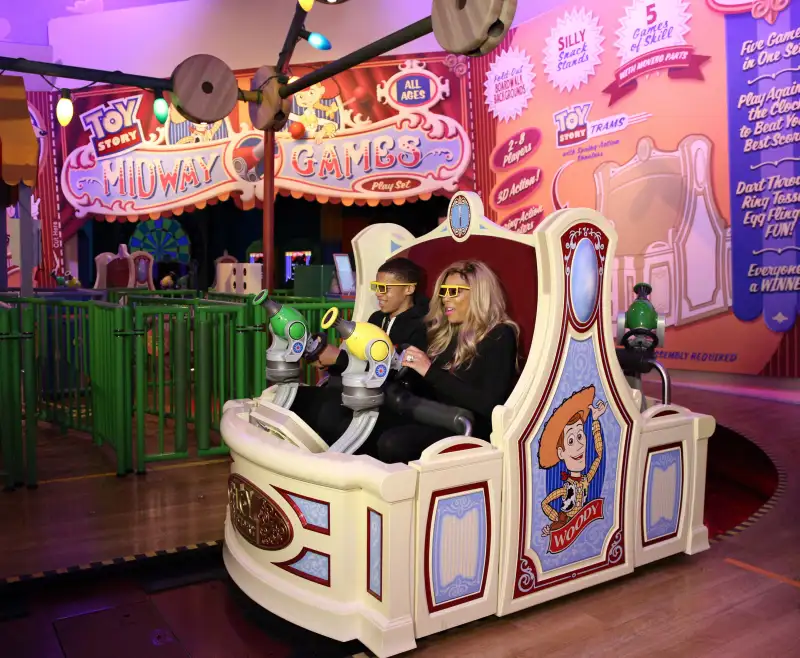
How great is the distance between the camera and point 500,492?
226 cm

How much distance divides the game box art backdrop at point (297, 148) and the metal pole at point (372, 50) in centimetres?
420

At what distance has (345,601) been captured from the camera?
2.16 m

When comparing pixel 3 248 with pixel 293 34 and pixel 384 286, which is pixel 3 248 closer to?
pixel 293 34

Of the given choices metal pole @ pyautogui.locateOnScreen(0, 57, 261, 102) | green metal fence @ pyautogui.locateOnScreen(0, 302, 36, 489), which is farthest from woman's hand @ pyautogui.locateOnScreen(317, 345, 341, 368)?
metal pole @ pyautogui.locateOnScreen(0, 57, 261, 102)

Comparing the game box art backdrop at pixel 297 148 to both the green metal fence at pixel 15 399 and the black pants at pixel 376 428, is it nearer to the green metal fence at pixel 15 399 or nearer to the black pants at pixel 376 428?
the green metal fence at pixel 15 399

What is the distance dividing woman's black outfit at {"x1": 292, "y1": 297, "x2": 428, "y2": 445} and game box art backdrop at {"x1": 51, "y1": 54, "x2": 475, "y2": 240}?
652 cm

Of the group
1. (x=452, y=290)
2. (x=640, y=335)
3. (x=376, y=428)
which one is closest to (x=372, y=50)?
(x=640, y=335)

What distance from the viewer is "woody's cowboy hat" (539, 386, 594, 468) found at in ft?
7.70

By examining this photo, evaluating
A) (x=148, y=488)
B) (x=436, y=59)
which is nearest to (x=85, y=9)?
(x=436, y=59)

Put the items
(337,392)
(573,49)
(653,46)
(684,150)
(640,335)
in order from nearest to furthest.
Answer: (337,392) → (640,335) → (684,150) → (653,46) → (573,49)

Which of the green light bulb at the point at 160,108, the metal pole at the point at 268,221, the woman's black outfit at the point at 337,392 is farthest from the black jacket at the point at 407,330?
the green light bulb at the point at 160,108

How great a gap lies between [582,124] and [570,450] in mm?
6305

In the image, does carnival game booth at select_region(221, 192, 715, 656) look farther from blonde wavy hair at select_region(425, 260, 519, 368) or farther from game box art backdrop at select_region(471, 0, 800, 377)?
game box art backdrop at select_region(471, 0, 800, 377)

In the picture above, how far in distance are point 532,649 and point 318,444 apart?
0.86 meters
